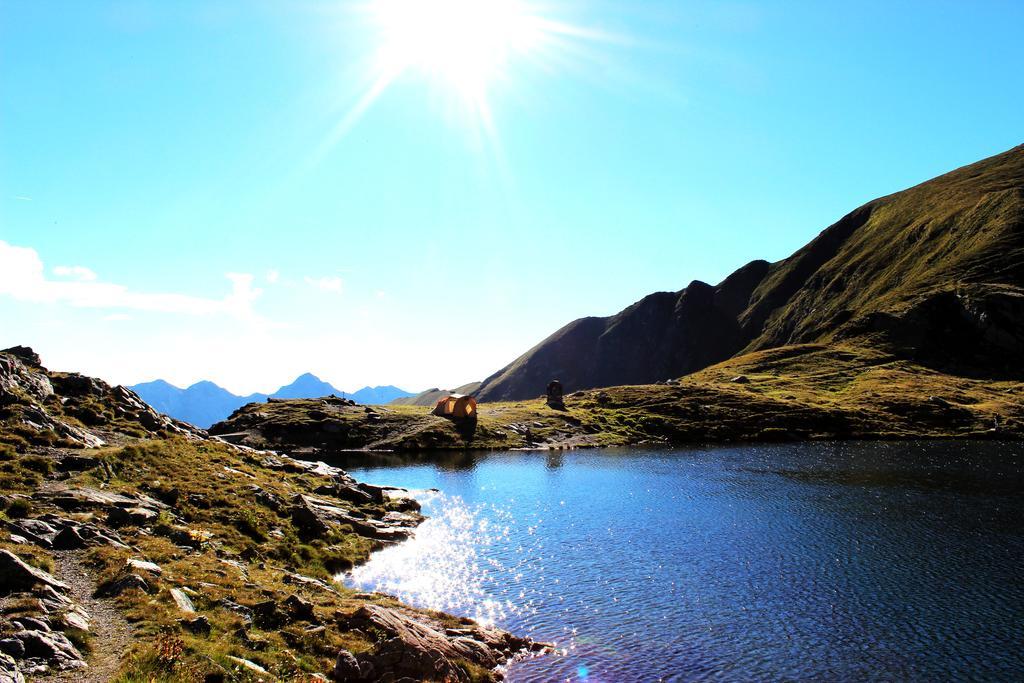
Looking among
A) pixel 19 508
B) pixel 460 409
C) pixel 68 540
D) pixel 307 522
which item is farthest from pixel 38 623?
pixel 460 409

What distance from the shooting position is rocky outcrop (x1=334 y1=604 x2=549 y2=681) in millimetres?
24844

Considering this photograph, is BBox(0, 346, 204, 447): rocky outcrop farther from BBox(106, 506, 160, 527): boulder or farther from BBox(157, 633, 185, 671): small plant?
BBox(157, 633, 185, 671): small plant

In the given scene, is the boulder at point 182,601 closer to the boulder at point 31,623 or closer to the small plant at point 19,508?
the boulder at point 31,623

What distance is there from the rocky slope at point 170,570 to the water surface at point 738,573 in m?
5.52

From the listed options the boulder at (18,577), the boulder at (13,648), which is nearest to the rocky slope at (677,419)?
the boulder at (18,577)

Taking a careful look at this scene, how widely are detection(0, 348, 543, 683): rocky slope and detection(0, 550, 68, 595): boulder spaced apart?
54mm

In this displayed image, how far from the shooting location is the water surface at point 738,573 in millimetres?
30156

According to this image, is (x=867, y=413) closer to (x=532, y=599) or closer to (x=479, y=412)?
(x=479, y=412)

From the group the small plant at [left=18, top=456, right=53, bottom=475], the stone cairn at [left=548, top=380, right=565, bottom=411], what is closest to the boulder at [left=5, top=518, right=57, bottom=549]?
the small plant at [left=18, top=456, right=53, bottom=475]

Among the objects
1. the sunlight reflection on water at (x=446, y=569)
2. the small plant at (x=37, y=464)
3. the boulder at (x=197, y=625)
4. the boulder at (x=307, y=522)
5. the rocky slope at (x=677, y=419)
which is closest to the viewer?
the boulder at (x=197, y=625)

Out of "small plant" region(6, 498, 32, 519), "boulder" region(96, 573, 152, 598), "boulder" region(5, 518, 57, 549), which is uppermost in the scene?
"small plant" region(6, 498, 32, 519)

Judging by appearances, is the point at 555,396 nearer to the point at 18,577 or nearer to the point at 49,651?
the point at 18,577

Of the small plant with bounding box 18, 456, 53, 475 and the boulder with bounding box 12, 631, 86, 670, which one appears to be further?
the small plant with bounding box 18, 456, 53, 475

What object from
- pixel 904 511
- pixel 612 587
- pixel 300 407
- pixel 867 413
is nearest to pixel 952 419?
pixel 867 413
